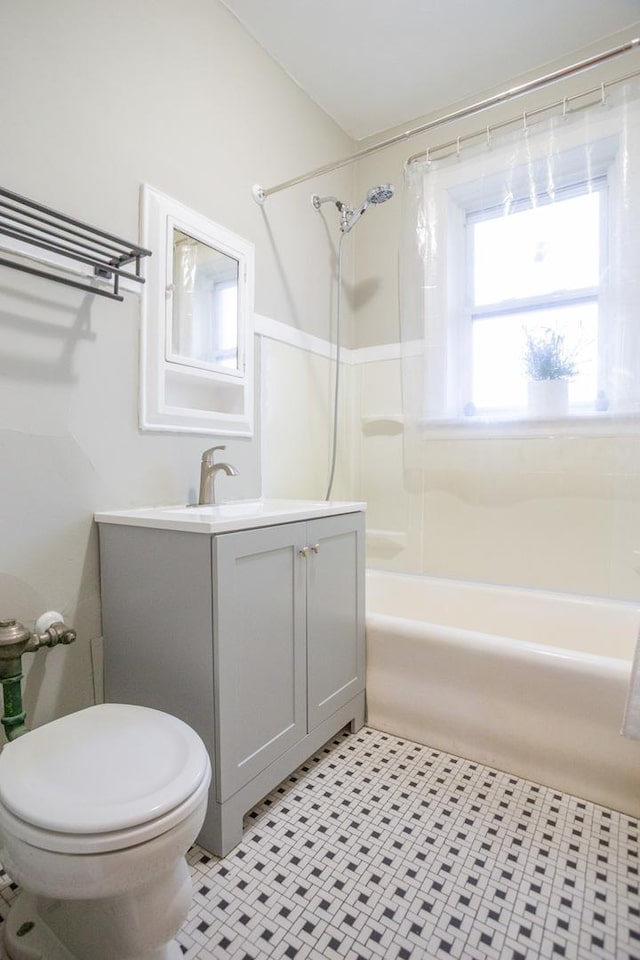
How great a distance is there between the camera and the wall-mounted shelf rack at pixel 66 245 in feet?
3.71

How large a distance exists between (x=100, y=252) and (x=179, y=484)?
0.73 m

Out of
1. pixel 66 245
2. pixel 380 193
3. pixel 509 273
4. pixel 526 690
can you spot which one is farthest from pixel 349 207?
pixel 526 690

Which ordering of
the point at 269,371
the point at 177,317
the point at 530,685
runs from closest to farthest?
the point at 530,685 < the point at 177,317 < the point at 269,371

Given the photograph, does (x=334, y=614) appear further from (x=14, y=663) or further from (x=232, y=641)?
(x=14, y=663)

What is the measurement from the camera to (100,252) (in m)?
1.31

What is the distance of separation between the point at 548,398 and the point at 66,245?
1783 mm

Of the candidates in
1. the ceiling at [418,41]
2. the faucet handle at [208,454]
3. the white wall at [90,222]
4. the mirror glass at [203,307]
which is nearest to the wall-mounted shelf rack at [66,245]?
the white wall at [90,222]

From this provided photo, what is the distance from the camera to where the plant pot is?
1.96 metres

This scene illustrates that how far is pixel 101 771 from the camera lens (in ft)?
2.83

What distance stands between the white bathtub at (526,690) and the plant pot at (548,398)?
75 centimetres

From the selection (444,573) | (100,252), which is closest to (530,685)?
(444,573)

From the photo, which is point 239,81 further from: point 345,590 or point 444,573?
point 444,573

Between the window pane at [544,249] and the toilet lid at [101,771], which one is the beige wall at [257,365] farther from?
the window pane at [544,249]

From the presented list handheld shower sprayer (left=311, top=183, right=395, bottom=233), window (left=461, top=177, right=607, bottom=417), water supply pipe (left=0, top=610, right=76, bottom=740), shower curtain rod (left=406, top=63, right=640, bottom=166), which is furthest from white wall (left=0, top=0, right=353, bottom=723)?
window (left=461, top=177, right=607, bottom=417)
